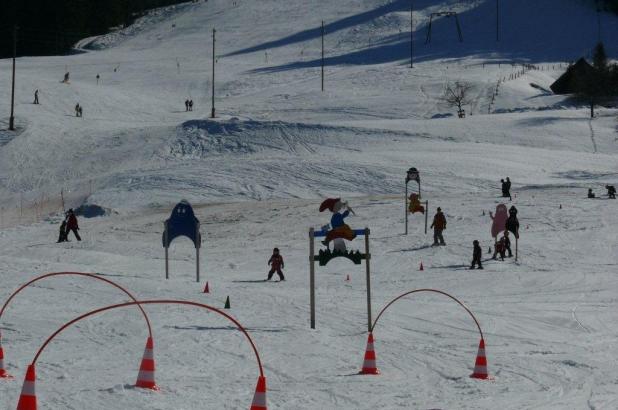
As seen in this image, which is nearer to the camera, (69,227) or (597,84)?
(69,227)

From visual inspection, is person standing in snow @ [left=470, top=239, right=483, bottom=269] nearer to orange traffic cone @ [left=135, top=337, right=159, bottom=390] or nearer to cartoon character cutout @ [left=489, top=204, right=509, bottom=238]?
cartoon character cutout @ [left=489, top=204, right=509, bottom=238]

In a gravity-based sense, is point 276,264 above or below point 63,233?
below

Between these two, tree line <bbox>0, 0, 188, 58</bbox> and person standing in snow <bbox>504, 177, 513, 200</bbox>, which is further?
tree line <bbox>0, 0, 188, 58</bbox>

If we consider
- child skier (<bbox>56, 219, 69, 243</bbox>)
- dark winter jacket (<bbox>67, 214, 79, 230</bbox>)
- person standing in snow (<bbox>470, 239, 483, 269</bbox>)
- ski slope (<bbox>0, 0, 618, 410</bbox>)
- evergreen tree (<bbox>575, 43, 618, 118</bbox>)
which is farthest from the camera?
evergreen tree (<bbox>575, 43, 618, 118</bbox>)

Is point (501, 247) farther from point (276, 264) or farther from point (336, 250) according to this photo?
point (336, 250)

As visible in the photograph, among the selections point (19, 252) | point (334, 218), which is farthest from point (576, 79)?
point (334, 218)

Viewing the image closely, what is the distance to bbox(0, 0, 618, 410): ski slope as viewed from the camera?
13.3 m

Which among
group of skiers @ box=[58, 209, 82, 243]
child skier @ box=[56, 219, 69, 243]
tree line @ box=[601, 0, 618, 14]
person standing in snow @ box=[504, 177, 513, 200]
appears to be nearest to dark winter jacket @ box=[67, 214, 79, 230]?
group of skiers @ box=[58, 209, 82, 243]

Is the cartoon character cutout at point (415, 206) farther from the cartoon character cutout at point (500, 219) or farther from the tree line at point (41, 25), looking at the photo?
the tree line at point (41, 25)

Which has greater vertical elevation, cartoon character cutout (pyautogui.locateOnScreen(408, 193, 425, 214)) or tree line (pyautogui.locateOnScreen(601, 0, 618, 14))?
tree line (pyautogui.locateOnScreen(601, 0, 618, 14))

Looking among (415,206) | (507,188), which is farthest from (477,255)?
(507,188)

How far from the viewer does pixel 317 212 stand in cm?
3688

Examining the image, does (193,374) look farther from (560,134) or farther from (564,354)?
(560,134)

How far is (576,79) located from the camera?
7031 cm
